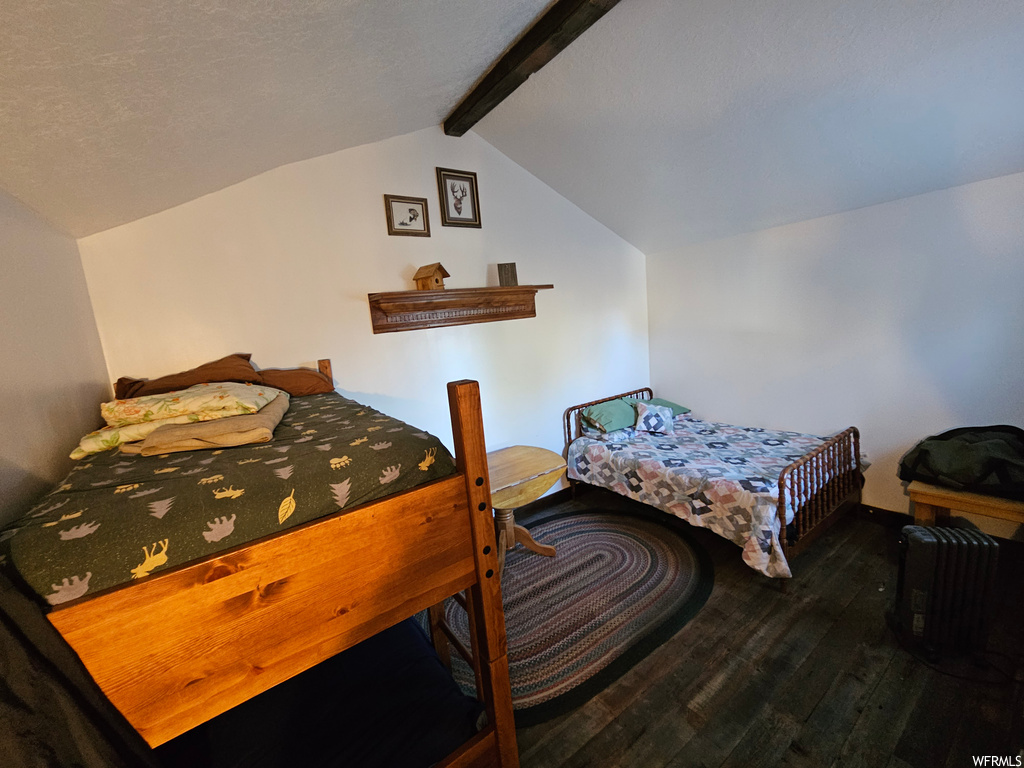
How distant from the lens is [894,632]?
178 centimetres

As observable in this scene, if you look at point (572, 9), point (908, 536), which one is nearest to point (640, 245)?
point (572, 9)

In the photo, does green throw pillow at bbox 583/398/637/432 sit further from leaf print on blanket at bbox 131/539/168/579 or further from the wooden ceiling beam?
leaf print on blanket at bbox 131/539/168/579

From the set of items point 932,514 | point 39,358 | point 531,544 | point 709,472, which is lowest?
point 531,544

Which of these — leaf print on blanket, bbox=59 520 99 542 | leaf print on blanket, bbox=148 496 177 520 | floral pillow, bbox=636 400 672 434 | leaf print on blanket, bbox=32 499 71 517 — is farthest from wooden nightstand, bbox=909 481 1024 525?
leaf print on blanket, bbox=32 499 71 517

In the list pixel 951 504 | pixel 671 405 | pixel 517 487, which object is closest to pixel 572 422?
pixel 671 405

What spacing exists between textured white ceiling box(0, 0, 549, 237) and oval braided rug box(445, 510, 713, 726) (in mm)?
2343

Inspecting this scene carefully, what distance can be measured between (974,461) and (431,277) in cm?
309

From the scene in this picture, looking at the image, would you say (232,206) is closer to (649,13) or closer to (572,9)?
(572,9)

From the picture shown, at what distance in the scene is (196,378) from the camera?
75.8 inches

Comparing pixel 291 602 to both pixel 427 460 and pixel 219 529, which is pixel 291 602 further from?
pixel 427 460

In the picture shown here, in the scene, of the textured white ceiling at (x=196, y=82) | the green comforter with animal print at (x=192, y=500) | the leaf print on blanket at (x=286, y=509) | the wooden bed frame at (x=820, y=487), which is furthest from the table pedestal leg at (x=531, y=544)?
the textured white ceiling at (x=196, y=82)

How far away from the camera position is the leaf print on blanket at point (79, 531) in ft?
2.35

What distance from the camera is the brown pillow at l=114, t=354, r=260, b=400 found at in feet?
6.08

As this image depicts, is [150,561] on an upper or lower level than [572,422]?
upper
